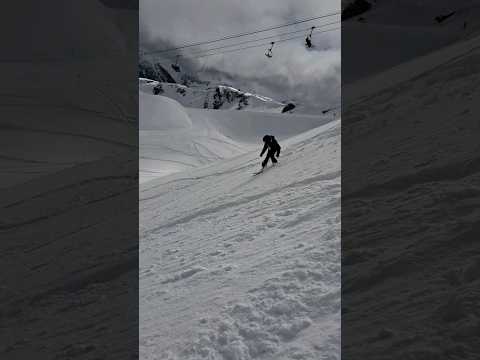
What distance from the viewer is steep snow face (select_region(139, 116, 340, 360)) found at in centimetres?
317

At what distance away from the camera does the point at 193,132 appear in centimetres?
3819

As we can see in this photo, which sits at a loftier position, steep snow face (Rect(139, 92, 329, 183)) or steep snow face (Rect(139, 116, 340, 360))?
steep snow face (Rect(139, 92, 329, 183))

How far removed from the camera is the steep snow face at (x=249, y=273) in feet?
10.4
